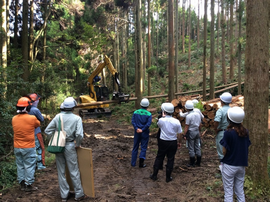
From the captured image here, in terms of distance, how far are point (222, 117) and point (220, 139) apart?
0.56 m

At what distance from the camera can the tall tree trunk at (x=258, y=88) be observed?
13.4 ft

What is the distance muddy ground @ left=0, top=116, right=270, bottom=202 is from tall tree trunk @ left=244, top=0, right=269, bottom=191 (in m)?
0.88

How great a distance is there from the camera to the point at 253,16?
4.16 m

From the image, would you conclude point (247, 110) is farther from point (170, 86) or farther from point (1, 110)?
point (170, 86)

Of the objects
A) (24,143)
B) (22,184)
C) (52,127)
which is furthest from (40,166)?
(52,127)

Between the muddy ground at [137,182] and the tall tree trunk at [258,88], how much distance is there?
881 mm

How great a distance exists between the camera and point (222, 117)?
5148 mm

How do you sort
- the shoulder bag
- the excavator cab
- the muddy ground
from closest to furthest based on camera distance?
the shoulder bag → the muddy ground → the excavator cab

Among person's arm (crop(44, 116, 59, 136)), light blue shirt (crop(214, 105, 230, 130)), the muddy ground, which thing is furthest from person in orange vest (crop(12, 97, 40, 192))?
light blue shirt (crop(214, 105, 230, 130))

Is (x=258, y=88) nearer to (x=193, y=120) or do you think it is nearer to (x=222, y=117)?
(x=222, y=117)

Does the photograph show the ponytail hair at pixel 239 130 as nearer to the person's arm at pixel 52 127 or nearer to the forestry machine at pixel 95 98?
the person's arm at pixel 52 127

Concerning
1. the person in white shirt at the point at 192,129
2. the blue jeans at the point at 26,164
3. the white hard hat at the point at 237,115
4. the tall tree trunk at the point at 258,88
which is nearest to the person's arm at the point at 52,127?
the blue jeans at the point at 26,164

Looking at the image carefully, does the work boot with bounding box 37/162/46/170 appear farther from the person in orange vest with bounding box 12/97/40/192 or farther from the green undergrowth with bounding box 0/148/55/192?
the person in orange vest with bounding box 12/97/40/192

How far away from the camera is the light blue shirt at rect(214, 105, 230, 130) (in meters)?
5.09
